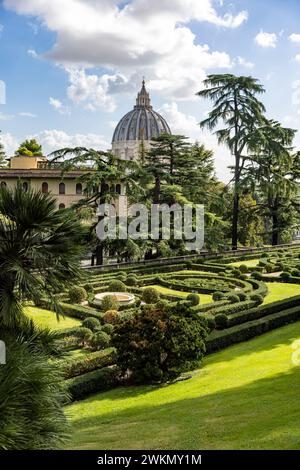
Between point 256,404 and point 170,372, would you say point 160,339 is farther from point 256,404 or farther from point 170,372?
point 256,404

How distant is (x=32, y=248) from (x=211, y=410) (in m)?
5.16

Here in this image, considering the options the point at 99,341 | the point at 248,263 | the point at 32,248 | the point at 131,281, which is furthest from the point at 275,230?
the point at 32,248

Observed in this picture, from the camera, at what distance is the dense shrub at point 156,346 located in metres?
12.2

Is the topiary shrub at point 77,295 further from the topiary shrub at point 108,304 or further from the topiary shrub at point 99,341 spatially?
the topiary shrub at point 99,341

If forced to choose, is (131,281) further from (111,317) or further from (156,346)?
(156,346)

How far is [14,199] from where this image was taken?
620cm

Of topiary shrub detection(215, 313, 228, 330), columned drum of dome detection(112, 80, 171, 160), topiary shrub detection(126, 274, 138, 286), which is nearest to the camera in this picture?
topiary shrub detection(215, 313, 228, 330)

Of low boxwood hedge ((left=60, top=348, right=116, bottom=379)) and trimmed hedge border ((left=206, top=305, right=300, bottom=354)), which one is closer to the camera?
low boxwood hedge ((left=60, top=348, right=116, bottom=379))

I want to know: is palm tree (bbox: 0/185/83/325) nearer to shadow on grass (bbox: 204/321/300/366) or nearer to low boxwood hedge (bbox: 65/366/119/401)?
low boxwood hedge (bbox: 65/366/119/401)

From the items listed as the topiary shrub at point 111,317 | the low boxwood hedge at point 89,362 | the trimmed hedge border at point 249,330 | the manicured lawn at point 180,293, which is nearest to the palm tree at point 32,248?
the low boxwood hedge at point 89,362

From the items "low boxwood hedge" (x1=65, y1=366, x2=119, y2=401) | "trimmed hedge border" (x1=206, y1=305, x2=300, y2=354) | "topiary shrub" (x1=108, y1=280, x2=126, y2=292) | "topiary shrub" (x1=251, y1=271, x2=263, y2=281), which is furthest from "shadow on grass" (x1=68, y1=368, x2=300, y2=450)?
"topiary shrub" (x1=251, y1=271, x2=263, y2=281)

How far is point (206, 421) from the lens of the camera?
8398 mm

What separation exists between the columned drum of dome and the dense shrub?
98094mm

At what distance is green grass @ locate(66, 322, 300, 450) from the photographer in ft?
23.5
